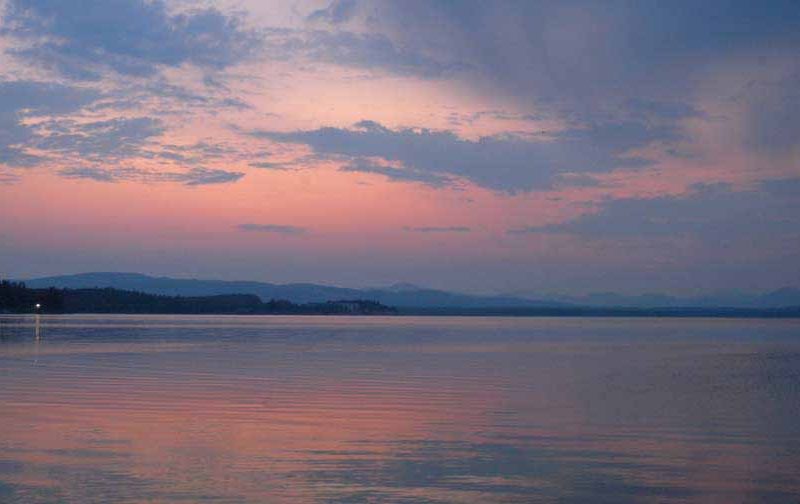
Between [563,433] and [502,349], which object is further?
[502,349]

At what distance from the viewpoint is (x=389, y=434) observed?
Result: 17656 mm

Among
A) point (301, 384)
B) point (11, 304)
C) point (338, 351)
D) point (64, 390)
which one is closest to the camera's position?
point (64, 390)

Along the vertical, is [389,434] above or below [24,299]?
below

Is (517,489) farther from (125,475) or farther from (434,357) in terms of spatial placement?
(434,357)

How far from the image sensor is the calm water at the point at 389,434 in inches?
506

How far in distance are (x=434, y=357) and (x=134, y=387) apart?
1931 cm

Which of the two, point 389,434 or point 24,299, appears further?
point 24,299

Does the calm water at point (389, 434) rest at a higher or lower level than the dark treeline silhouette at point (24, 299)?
lower

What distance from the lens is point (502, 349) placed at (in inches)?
2052

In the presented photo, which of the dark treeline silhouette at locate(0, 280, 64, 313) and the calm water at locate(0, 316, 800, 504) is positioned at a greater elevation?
the dark treeline silhouette at locate(0, 280, 64, 313)

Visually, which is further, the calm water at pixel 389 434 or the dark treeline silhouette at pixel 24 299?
the dark treeline silhouette at pixel 24 299

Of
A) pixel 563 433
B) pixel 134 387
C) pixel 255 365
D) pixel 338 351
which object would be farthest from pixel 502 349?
pixel 563 433

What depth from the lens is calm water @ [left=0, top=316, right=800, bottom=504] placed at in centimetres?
1285

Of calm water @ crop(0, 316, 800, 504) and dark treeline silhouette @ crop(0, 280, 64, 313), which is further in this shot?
dark treeline silhouette @ crop(0, 280, 64, 313)
